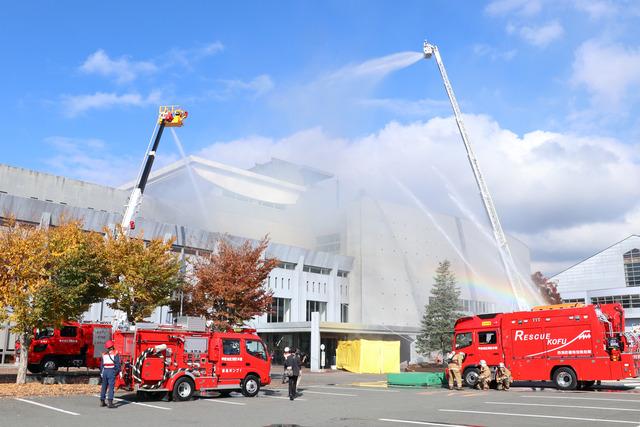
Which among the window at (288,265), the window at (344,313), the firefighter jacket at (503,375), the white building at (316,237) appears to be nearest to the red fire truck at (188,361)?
the firefighter jacket at (503,375)

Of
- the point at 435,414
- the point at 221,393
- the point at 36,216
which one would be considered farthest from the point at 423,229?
the point at 435,414

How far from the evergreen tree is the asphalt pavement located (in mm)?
23885

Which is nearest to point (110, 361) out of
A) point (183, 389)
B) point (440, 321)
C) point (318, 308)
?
point (183, 389)

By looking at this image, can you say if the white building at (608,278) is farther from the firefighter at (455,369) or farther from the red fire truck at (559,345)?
the firefighter at (455,369)

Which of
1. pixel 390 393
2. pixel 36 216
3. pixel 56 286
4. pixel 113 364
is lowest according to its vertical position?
Result: pixel 390 393

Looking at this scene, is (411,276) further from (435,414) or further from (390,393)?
(435,414)

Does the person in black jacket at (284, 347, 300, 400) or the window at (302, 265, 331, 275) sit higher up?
the window at (302, 265, 331, 275)

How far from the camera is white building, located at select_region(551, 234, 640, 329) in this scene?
78812 mm

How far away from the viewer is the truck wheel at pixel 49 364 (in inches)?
1047

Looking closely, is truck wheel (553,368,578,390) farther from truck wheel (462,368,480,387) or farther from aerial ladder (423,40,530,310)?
aerial ladder (423,40,530,310)

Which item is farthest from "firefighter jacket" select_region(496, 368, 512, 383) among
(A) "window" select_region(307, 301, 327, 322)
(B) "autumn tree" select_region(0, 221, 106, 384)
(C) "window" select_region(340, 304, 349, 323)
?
(C) "window" select_region(340, 304, 349, 323)

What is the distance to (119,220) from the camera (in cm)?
4206

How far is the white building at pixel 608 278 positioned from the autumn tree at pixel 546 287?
1172mm

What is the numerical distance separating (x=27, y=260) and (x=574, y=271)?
90.7 metres
